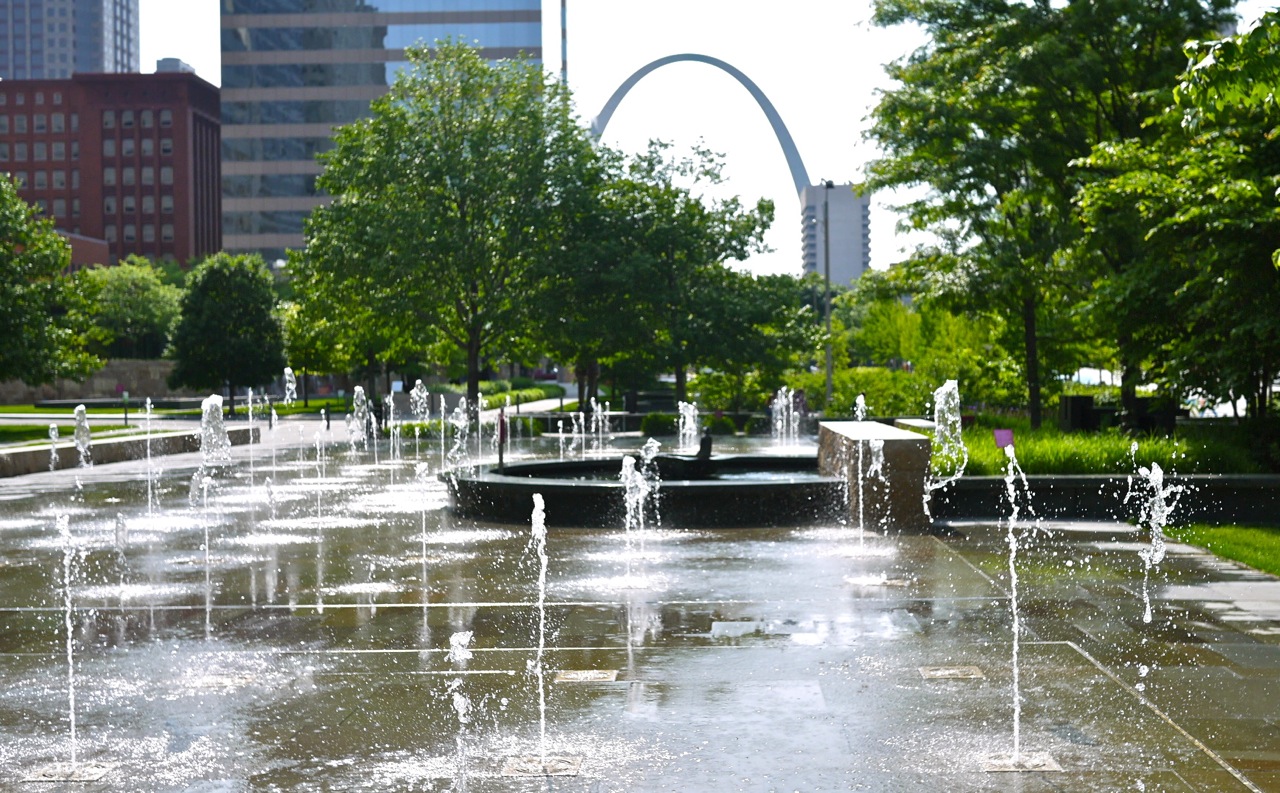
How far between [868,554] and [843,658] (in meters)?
5.11

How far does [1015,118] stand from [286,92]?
327 ft

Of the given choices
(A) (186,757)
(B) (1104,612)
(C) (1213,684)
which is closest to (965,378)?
(B) (1104,612)

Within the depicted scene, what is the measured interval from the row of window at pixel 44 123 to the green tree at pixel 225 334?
112m

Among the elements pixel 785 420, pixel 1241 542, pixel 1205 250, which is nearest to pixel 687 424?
pixel 785 420

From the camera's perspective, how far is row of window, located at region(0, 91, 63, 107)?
6353 inches

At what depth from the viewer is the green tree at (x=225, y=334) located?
6122 cm

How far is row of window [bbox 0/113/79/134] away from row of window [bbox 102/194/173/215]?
1219 cm

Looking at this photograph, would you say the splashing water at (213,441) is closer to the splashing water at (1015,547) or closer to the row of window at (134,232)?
the splashing water at (1015,547)

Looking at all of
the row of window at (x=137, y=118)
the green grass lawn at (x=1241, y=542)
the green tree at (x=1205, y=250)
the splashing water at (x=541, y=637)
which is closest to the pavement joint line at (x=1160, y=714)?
the splashing water at (x=541, y=637)

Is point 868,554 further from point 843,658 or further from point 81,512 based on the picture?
point 81,512

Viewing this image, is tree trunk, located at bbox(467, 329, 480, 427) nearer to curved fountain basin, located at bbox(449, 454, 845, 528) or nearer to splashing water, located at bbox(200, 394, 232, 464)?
splashing water, located at bbox(200, 394, 232, 464)

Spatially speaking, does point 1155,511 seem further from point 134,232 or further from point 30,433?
point 134,232

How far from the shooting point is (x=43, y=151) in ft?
527

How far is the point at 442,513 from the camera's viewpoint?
730 inches
